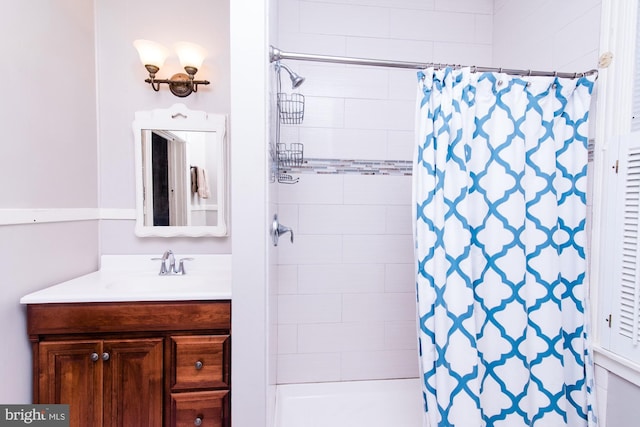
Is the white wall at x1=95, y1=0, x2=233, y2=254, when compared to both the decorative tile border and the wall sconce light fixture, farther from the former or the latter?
the decorative tile border

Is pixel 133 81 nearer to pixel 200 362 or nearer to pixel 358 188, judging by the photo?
pixel 358 188

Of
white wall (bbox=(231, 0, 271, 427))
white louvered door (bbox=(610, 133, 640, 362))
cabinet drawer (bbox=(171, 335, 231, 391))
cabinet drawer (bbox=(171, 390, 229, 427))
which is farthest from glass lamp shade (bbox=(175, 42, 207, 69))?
white louvered door (bbox=(610, 133, 640, 362))

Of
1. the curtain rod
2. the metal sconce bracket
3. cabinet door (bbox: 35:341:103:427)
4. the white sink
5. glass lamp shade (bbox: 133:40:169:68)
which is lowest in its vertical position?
cabinet door (bbox: 35:341:103:427)

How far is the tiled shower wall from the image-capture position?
186 cm

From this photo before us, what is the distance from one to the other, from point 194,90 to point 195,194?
0.62 meters

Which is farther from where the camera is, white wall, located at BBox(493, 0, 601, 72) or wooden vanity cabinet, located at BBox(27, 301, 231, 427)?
white wall, located at BBox(493, 0, 601, 72)

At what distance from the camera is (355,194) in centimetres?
191

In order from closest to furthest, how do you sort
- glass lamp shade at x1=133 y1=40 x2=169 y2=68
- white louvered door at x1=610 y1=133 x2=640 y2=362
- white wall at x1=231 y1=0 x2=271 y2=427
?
white wall at x1=231 y1=0 x2=271 y2=427, white louvered door at x1=610 y1=133 x2=640 y2=362, glass lamp shade at x1=133 y1=40 x2=169 y2=68

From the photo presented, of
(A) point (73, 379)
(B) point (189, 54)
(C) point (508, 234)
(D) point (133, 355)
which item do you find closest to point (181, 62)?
(B) point (189, 54)

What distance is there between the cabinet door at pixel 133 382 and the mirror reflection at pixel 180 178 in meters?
0.73

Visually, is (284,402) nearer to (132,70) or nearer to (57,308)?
(57,308)

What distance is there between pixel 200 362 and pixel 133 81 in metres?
1.61

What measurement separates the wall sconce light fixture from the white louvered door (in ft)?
6.73

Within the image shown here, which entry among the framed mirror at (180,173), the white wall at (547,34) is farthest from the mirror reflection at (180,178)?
the white wall at (547,34)
